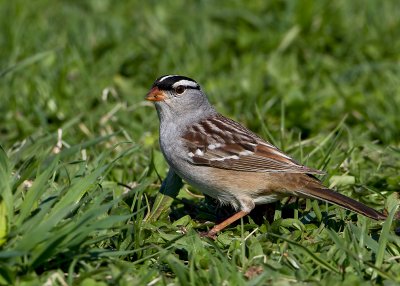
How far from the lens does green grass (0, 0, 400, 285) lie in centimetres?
442

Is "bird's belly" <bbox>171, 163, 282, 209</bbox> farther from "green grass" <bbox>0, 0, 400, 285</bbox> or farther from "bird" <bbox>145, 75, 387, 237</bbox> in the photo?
"green grass" <bbox>0, 0, 400, 285</bbox>

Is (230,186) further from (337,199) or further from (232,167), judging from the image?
(337,199)

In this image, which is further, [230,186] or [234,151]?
[234,151]

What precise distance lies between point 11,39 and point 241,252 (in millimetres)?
4766

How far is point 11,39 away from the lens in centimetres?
850

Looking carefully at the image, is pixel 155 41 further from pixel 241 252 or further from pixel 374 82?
pixel 241 252

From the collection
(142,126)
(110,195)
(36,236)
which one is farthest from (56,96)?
(36,236)

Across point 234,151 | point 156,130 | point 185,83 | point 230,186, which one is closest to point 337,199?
point 230,186

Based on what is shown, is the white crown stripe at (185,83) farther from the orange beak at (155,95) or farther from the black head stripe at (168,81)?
the orange beak at (155,95)

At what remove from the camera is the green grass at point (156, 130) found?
442 cm

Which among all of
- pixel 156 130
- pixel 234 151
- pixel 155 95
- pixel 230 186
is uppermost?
pixel 155 95

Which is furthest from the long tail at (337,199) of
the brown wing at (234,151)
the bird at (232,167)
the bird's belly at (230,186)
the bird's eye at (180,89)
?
the bird's eye at (180,89)

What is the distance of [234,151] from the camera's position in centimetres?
559

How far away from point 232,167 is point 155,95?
0.87 m
